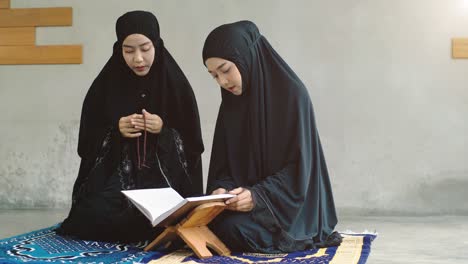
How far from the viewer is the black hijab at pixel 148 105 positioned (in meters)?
3.66

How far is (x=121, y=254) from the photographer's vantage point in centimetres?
308

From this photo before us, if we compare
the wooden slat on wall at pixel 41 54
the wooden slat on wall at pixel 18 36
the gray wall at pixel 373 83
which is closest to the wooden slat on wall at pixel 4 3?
the wooden slat on wall at pixel 18 36

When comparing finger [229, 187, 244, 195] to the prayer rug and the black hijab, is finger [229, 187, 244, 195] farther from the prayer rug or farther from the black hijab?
the black hijab

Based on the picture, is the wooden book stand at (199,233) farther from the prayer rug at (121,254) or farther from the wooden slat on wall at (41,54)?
the wooden slat on wall at (41,54)

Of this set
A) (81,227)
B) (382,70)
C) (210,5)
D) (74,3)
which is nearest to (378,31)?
(382,70)

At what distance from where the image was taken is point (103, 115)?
374 cm

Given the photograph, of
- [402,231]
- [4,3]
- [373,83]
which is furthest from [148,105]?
[4,3]

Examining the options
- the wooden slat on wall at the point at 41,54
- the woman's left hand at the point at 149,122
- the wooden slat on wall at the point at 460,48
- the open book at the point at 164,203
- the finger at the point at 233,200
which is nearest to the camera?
the open book at the point at 164,203

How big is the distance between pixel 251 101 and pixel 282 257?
761 millimetres

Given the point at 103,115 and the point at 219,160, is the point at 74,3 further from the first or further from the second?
the point at 219,160

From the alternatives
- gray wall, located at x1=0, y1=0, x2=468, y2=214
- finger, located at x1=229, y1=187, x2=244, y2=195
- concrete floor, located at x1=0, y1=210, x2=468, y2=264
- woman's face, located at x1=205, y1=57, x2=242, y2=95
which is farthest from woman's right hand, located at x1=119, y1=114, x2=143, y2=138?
gray wall, located at x1=0, y1=0, x2=468, y2=214

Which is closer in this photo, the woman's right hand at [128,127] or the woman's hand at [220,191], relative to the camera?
the woman's hand at [220,191]

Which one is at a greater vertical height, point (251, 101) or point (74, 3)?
point (74, 3)

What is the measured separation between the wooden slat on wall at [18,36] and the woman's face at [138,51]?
9.87 feet
